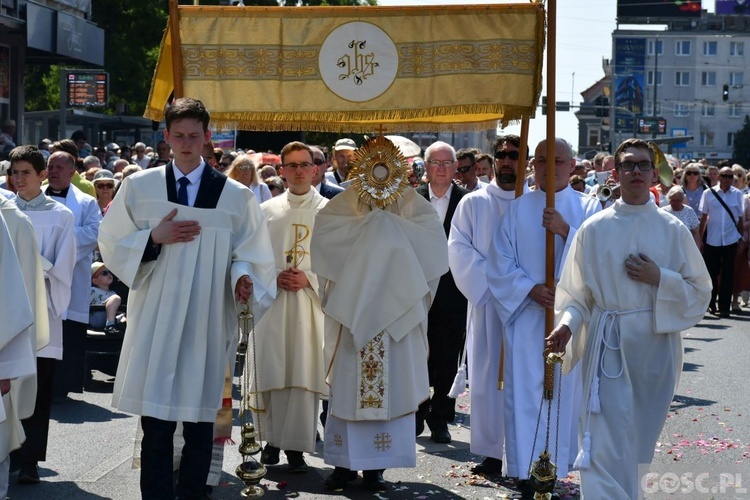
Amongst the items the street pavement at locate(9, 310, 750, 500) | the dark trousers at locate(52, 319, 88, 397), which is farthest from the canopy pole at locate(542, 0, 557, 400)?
the dark trousers at locate(52, 319, 88, 397)

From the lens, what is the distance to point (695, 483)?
7.96 metres

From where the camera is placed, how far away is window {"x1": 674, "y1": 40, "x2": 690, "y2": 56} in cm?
11919

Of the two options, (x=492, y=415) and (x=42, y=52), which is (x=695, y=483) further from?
(x=42, y=52)

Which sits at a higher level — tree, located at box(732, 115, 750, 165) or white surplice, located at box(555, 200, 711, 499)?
tree, located at box(732, 115, 750, 165)

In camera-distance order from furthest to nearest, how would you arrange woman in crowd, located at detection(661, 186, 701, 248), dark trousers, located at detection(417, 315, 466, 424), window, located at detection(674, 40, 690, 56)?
window, located at detection(674, 40, 690, 56)
woman in crowd, located at detection(661, 186, 701, 248)
dark trousers, located at detection(417, 315, 466, 424)

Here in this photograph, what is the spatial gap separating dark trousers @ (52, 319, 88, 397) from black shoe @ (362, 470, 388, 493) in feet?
12.1

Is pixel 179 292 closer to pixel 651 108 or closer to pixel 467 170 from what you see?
pixel 467 170

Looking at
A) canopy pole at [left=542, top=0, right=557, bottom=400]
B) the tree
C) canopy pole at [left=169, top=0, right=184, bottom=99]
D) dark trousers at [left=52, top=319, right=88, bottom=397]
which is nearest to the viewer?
canopy pole at [left=542, top=0, right=557, bottom=400]

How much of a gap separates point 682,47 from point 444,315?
11485 cm

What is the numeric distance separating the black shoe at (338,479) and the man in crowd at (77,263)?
3238mm

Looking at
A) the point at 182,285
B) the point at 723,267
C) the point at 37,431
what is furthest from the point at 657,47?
the point at 182,285

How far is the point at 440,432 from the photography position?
9.54m

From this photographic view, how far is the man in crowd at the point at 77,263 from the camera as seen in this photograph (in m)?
10.1

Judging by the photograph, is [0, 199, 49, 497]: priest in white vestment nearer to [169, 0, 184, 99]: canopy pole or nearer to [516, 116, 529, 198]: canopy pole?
[169, 0, 184, 99]: canopy pole
